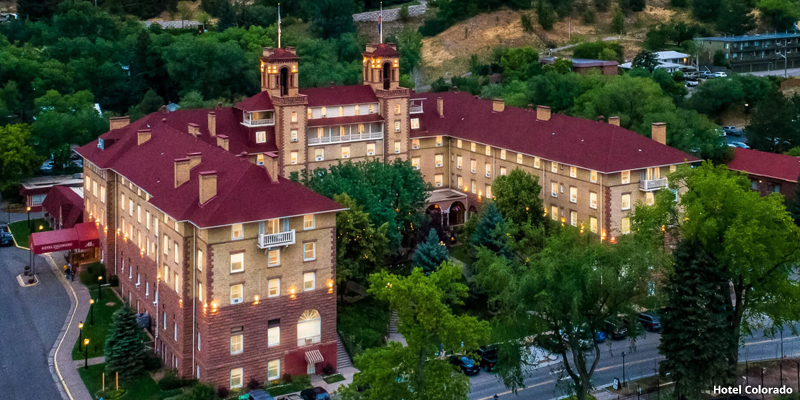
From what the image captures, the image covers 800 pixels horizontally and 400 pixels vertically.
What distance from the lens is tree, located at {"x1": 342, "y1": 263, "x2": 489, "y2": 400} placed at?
2055 inches

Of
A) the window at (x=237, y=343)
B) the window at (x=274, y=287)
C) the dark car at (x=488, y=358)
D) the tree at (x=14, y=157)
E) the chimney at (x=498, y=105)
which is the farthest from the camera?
the tree at (x=14, y=157)

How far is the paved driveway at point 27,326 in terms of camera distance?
6309cm

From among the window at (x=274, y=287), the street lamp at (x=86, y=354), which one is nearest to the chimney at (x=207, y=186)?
the window at (x=274, y=287)

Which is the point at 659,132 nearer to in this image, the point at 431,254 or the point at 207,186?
the point at 431,254

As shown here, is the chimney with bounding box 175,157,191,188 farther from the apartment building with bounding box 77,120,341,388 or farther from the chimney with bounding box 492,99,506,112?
the chimney with bounding box 492,99,506,112

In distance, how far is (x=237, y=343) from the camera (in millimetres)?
61781

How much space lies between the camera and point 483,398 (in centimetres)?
6200

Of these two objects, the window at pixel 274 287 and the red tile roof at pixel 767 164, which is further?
the red tile roof at pixel 767 164

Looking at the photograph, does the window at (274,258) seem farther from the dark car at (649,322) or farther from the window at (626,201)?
the window at (626,201)

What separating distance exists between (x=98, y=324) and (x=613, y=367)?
3862 cm

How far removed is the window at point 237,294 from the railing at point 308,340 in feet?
17.7

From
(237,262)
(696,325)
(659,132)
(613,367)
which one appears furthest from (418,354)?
(659,132)

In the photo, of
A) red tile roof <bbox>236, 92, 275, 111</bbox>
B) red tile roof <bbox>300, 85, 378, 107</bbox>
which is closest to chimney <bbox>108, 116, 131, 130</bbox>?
red tile roof <bbox>236, 92, 275, 111</bbox>

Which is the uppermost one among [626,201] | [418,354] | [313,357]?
[626,201]
